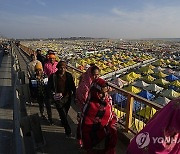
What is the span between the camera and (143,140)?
2.58 metres

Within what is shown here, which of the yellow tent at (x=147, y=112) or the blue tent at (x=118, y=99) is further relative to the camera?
the blue tent at (x=118, y=99)

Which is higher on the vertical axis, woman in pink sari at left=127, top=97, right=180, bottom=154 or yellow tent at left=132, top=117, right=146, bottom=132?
woman in pink sari at left=127, top=97, right=180, bottom=154

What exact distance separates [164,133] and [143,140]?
0.22m

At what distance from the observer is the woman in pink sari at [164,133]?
2408 millimetres

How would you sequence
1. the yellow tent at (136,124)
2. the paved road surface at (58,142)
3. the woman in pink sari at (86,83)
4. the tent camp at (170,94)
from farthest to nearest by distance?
the tent camp at (170,94)
the yellow tent at (136,124)
the paved road surface at (58,142)
the woman in pink sari at (86,83)

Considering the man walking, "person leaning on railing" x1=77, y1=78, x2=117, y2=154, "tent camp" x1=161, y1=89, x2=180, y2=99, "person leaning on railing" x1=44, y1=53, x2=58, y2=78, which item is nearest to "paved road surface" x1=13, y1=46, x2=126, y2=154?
the man walking

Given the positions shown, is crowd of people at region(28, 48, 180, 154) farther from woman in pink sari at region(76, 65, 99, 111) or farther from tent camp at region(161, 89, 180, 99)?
tent camp at region(161, 89, 180, 99)

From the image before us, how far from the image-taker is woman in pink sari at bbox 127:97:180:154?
2408mm

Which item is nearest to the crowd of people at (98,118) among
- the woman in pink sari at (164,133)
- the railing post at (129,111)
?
the woman in pink sari at (164,133)

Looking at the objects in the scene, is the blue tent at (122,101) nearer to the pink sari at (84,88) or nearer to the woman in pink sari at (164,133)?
the pink sari at (84,88)

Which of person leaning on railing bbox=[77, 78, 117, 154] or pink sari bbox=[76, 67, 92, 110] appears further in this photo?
pink sari bbox=[76, 67, 92, 110]

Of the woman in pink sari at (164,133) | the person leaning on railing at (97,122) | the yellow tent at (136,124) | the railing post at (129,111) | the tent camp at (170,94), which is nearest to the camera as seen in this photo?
the woman in pink sari at (164,133)

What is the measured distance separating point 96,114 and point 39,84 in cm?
425

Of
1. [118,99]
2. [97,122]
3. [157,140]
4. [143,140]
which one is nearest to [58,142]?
[118,99]
